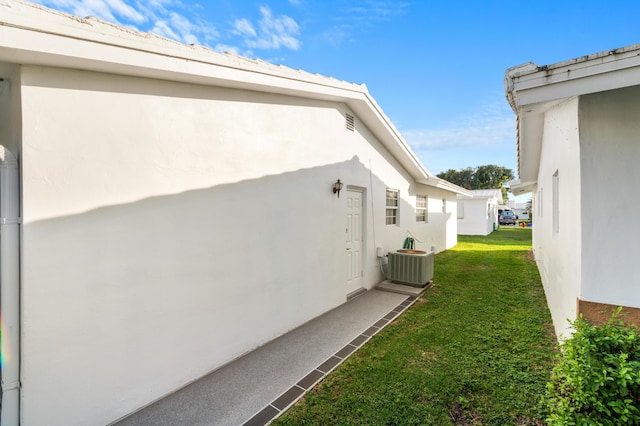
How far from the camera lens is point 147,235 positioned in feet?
10.8

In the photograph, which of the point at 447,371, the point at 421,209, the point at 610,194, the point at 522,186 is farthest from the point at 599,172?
the point at 522,186

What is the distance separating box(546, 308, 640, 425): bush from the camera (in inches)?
74.9

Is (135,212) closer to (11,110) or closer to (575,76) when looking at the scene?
(11,110)

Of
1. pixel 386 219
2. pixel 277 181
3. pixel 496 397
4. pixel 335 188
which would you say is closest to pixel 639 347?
pixel 496 397

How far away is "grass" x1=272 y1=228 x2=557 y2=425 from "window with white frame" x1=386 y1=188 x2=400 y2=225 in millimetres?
3203

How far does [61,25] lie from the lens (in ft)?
8.25

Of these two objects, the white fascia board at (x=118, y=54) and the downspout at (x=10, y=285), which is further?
the downspout at (x=10, y=285)

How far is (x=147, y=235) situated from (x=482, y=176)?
56.6 m

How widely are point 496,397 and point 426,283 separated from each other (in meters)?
4.89

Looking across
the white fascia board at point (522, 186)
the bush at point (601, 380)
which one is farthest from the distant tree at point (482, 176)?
the bush at point (601, 380)

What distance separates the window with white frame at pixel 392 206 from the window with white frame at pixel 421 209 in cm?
267

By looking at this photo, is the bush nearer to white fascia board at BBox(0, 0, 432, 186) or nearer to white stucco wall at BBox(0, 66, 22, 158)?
white fascia board at BBox(0, 0, 432, 186)

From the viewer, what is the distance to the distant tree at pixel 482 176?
159 ft

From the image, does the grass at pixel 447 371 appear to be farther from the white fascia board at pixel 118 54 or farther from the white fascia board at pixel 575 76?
the white fascia board at pixel 118 54
